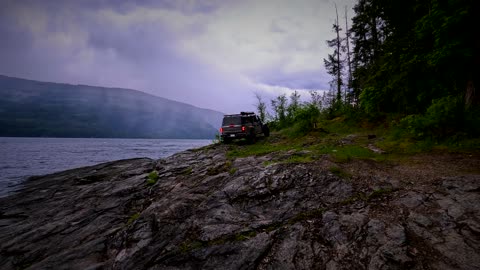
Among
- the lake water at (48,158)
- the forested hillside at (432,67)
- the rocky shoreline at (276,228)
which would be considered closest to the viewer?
the rocky shoreline at (276,228)

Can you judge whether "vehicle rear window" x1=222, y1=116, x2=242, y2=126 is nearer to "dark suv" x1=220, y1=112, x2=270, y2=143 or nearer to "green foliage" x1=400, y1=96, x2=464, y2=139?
"dark suv" x1=220, y1=112, x2=270, y2=143

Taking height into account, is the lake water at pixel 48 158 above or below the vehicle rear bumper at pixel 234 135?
below

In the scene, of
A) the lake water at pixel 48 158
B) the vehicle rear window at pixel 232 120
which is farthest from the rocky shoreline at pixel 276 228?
the lake water at pixel 48 158

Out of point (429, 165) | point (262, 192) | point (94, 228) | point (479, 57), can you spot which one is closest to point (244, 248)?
point (262, 192)

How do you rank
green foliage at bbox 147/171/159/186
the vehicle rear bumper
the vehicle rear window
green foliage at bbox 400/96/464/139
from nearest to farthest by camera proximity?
green foliage at bbox 400/96/464/139
green foliage at bbox 147/171/159/186
the vehicle rear bumper
the vehicle rear window

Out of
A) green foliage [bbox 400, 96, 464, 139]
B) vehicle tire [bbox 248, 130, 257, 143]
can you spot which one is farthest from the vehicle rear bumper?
green foliage [bbox 400, 96, 464, 139]

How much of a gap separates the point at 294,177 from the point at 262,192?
49.1 inches

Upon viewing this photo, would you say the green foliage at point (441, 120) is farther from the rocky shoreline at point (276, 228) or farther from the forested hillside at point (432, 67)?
the rocky shoreline at point (276, 228)

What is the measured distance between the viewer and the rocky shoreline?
4113 mm

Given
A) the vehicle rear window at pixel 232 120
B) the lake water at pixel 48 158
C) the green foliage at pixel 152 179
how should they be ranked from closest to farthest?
the green foliage at pixel 152 179
the vehicle rear window at pixel 232 120
the lake water at pixel 48 158

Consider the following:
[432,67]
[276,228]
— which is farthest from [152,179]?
[432,67]

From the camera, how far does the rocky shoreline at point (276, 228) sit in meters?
4.11

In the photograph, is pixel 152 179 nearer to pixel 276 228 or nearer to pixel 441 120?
pixel 276 228

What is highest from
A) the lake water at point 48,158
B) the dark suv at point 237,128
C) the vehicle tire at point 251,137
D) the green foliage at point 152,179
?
the dark suv at point 237,128
